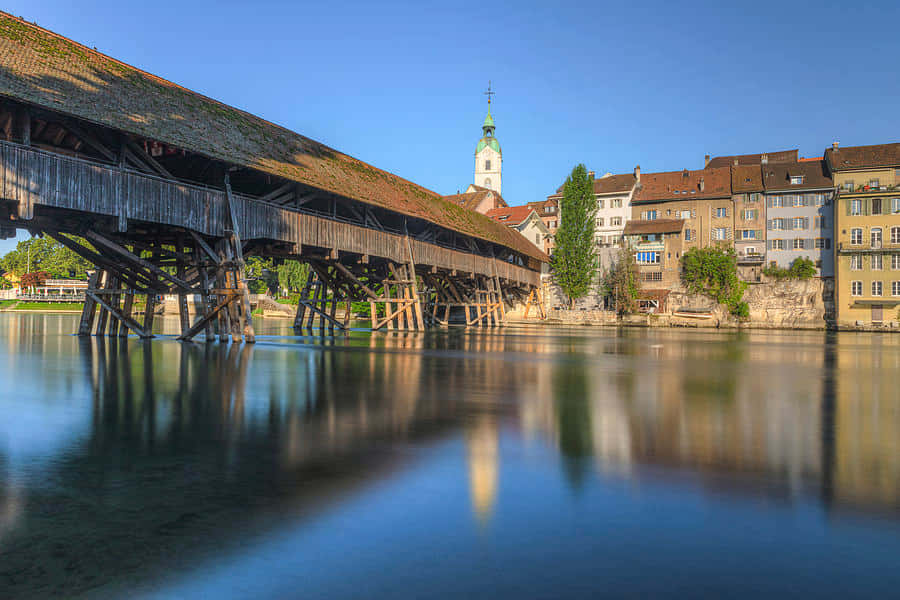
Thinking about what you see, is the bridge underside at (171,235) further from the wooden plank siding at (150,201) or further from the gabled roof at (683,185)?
the gabled roof at (683,185)

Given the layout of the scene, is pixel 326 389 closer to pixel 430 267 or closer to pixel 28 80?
pixel 28 80

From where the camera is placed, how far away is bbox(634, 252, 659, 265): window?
6359cm

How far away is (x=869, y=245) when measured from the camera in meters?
55.3

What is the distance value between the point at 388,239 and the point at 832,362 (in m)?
18.4

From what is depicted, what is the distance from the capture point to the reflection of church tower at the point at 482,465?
13.6 ft

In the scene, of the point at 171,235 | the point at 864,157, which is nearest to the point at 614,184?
the point at 864,157

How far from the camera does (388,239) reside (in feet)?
94.6

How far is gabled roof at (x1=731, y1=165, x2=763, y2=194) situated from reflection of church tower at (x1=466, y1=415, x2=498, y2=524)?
64.7 m

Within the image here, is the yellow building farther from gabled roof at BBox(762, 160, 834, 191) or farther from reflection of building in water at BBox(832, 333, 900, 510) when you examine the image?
reflection of building in water at BBox(832, 333, 900, 510)

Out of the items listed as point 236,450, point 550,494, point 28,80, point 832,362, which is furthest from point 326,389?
point 832,362

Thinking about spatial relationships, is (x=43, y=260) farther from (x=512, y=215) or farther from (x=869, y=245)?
(x=869, y=245)

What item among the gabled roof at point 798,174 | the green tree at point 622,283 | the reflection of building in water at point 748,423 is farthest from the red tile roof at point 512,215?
the reflection of building in water at point 748,423

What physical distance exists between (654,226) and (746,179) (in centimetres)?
1108

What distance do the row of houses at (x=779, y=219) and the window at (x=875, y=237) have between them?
0.09 m
